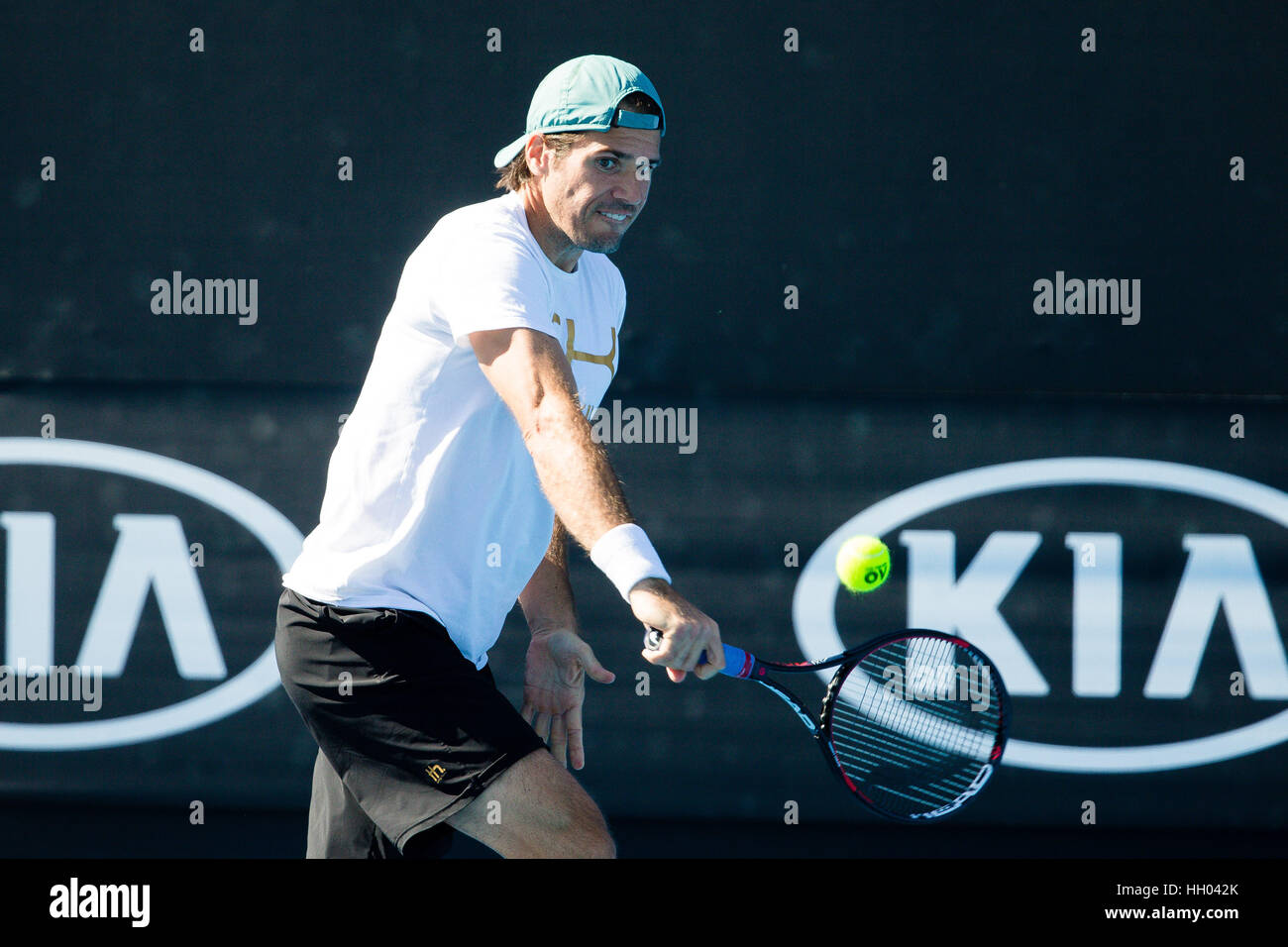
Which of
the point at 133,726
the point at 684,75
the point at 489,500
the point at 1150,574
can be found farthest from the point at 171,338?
the point at 1150,574

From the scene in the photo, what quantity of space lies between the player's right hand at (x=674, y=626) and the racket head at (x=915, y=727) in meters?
0.76

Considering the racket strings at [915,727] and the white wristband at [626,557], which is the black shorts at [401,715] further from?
the racket strings at [915,727]

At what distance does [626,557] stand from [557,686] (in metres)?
0.68

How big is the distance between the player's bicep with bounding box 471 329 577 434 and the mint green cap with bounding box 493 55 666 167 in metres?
0.45

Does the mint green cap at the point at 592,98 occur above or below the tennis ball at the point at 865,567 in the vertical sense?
above

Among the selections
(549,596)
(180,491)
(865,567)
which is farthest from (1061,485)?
(180,491)

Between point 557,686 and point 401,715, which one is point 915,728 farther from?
point 401,715

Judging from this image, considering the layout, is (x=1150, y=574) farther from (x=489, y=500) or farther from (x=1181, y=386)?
(x=489, y=500)

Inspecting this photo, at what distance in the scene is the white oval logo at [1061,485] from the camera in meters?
3.54

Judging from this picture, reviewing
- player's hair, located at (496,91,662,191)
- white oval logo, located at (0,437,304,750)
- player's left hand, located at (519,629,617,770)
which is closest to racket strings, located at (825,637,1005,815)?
player's left hand, located at (519,629,617,770)

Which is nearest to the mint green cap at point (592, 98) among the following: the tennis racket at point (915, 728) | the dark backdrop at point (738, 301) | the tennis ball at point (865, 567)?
the tennis racket at point (915, 728)

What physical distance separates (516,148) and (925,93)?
1.57 metres

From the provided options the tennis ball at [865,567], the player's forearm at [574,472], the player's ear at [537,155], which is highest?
the player's ear at [537,155]

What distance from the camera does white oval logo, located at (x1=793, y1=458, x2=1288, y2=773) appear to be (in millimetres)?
3545
